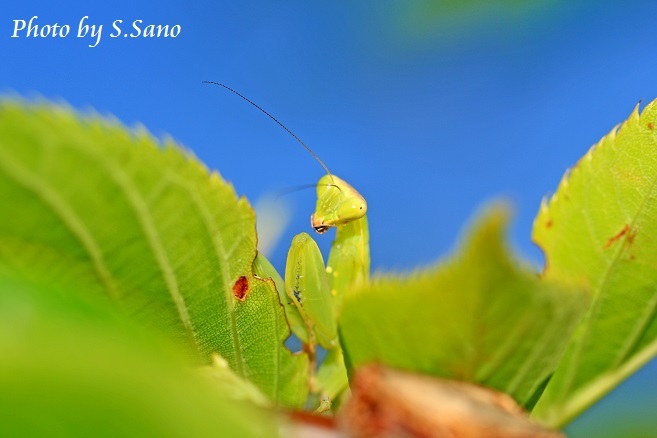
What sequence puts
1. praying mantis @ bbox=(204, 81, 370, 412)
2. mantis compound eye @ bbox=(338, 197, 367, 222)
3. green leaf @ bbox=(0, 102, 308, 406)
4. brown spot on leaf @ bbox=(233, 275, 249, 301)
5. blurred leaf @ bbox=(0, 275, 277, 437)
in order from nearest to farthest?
blurred leaf @ bbox=(0, 275, 277, 437), green leaf @ bbox=(0, 102, 308, 406), brown spot on leaf @ bbox=(233, 275, 249, 301), praying mantis @ bbox=(204, 81, 370, 412), mantis compound eye @ bbox=(338, 197, 367, 222)

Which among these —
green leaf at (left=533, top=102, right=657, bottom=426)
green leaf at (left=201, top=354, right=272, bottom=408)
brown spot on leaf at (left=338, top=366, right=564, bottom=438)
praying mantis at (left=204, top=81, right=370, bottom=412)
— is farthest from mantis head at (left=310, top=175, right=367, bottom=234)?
brown spot on leaf at (left=338, top=366, right=564, bottom=438)

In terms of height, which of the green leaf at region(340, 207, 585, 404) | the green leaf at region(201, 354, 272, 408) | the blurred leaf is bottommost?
the blurred leaf

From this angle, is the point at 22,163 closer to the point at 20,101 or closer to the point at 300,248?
the point at 20,101

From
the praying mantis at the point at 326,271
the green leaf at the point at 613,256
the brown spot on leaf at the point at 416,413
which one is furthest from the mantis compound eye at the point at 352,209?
the brown spot on leaf at the point at 416,413

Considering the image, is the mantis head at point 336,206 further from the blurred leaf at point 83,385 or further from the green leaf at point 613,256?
the blurred leaf at point 83,385

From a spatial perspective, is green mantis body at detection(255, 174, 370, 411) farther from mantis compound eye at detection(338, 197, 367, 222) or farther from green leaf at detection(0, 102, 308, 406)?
green leaf at detection(0, 102, 308, 406)

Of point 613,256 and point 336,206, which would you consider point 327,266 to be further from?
point 613,256

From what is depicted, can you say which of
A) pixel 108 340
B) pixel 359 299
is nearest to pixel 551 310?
pixel 359 299
